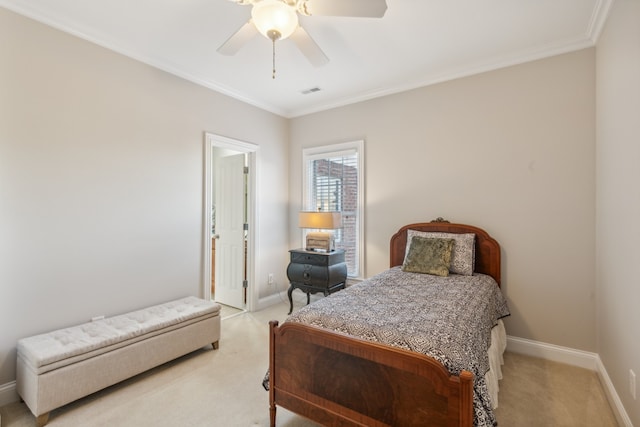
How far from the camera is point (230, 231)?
4.31 metres

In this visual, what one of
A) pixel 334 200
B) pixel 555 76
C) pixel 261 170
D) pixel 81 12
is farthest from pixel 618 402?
pixel 81 12

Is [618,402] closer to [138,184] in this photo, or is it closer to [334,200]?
[334,200]

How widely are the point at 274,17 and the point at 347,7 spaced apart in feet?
1.37

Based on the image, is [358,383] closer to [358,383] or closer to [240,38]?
[358,383]

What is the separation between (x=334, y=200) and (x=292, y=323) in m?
2.60

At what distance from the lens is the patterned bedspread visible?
1431 millimetres

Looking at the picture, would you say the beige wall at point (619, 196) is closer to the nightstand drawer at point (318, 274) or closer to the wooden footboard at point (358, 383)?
the wooden footboard at point (358, 383)

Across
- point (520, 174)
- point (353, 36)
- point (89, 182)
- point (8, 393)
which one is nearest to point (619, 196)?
point (520, 174)

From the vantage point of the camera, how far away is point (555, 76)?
2.73 metres

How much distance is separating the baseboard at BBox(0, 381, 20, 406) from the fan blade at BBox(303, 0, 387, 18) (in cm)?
318

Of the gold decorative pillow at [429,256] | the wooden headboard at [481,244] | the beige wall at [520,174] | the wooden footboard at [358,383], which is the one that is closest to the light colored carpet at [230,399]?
the wooden footboard at [358,383]

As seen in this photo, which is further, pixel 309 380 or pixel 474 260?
pixel 474 260

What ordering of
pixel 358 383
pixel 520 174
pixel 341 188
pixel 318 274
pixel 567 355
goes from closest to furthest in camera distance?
pixel 358 383, pixel 567 355, pixel 520 174, pixel 318 274, pixel 341 188

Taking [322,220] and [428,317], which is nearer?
[428,317]
